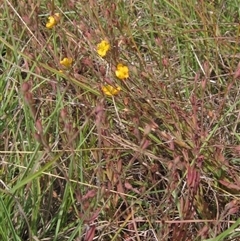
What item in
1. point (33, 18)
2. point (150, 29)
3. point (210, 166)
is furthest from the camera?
point (150, 29)

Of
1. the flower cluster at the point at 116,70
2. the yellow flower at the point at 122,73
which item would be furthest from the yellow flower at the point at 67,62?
the yellow flower at the point at 122,73

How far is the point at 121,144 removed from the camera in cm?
131

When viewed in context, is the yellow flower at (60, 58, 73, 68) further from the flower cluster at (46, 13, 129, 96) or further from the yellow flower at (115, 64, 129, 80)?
the yellow flower at (115, 64, 129, 80)

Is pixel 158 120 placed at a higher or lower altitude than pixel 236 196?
higher

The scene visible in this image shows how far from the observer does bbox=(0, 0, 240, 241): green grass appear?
3.85 ft

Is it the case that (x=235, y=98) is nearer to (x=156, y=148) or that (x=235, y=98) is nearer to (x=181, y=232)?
(x=156, y=148)

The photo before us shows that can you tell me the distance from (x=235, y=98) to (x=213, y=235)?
42cm

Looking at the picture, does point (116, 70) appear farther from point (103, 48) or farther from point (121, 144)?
Result: point (121, 144)

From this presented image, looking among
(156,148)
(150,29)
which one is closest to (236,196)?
(156,148)

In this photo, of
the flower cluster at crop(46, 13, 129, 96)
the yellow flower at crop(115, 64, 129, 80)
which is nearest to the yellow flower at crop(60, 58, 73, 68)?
the flower cluster at crop(46, 13, 129, 96)

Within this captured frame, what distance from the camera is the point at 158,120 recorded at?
1449mm

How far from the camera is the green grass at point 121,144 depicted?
1.17m

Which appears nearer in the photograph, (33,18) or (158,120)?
(158,120)

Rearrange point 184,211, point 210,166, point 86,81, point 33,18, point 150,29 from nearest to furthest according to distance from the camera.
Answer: point 184,211 → point 210,166 → point 86,81 → point 33,18 → point 150,29
